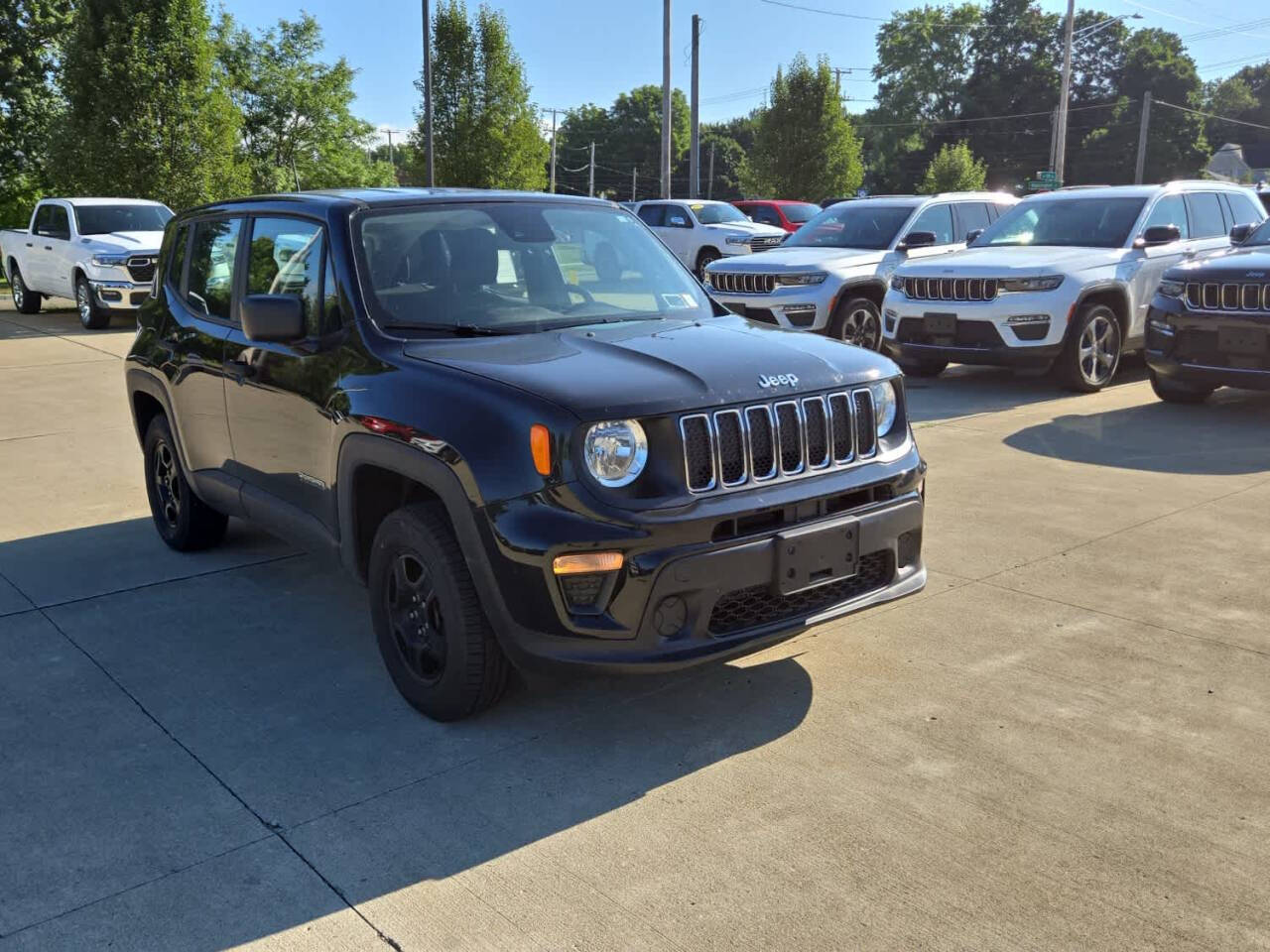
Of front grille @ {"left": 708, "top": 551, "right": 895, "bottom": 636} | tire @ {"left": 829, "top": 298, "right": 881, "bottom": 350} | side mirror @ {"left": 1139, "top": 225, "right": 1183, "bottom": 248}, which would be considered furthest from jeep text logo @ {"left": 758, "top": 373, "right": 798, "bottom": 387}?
tire @ {"left": 829, "top": 298, "right": 881, "bottom": 350}

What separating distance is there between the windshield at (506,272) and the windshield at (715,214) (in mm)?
17355

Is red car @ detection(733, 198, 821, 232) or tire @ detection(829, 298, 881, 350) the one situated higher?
red car @ detection(733, 198, 821, 232)

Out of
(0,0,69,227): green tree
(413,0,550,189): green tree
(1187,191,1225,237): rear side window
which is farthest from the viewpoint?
(413,0,550,189): green tree

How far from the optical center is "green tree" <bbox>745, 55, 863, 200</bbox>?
3622 cm

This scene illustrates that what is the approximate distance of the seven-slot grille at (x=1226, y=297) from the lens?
8.55 m

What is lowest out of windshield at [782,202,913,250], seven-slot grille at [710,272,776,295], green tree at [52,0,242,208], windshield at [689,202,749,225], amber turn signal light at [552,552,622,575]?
amber turn signal light at [552,552,622,575]

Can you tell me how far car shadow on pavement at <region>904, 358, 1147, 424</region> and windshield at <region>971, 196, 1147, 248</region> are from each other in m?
1.33

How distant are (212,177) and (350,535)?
21.3 meters

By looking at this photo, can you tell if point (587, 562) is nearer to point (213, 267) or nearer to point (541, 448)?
point (541, 448)

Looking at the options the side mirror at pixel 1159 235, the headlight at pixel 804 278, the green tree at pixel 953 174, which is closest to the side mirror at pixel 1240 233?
the side mirror at pixel 1159 235

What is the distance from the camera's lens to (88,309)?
54.7ft

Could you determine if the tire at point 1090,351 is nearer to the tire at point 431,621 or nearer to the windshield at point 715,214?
the tire at point 431,621

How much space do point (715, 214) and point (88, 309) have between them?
11212 millimetres

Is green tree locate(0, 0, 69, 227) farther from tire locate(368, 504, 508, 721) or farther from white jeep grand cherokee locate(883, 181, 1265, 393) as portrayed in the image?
tire locate(368, 504, 508, 721)
